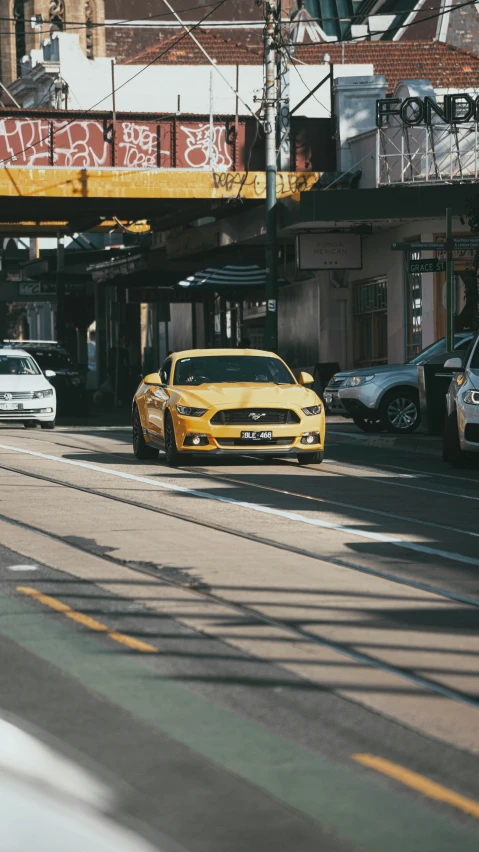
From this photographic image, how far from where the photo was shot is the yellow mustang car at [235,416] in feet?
56.4

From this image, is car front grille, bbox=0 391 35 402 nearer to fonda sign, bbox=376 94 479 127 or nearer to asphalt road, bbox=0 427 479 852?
fonda sign, bbox=376 94 479 127

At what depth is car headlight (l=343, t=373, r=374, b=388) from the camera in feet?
80.6

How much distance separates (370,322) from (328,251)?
2.23 meters

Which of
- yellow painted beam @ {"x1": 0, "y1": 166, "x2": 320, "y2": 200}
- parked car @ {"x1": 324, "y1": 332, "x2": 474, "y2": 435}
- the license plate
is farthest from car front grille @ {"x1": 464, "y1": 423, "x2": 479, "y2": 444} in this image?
yellow painted beam @ {"x1": 0, "y1": 166, "x2": 320, "y2": 200}

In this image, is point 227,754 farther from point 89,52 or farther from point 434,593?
point 89,52

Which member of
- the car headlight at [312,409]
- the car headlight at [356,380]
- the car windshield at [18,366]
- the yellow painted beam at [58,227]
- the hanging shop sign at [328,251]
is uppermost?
the yellow painted beam at [58,227]

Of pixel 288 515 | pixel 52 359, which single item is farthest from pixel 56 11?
pixel 288 515

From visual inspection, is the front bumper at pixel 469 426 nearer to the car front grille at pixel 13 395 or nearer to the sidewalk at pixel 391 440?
the sidewalk at pixel 391 440

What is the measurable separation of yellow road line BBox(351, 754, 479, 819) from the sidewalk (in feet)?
51.3

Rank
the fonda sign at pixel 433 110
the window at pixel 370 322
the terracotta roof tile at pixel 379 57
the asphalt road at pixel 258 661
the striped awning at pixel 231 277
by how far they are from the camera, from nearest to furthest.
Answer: the asphalt road at pixel 258 661 < the fonda sign at pixel 433 110 < the window at pixel 370 322 < the striped awning at pixel 231 277 < the terracotta roof tile at pixel 379 57

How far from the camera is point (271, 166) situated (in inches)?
1180

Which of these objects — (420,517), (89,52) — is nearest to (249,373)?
(420,517)

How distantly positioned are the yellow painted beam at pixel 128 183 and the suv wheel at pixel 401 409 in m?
10.4

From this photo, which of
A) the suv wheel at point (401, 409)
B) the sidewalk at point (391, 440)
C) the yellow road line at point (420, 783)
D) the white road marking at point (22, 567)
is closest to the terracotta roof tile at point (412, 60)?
the sidewalk at point (391, 440)
